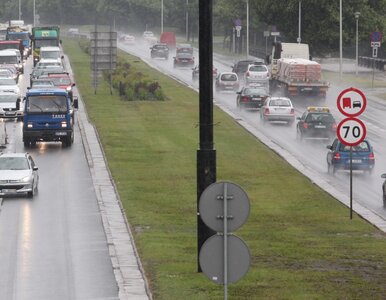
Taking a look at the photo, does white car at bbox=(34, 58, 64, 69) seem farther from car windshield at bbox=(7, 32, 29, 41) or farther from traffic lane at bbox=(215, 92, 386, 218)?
car windshield at bbox=(7, 32, 29, 41)

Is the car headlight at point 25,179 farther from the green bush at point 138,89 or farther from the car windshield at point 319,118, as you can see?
the green bush at point 138,89

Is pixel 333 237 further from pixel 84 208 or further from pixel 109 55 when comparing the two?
pixel 109 55

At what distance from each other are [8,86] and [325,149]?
86.1ft

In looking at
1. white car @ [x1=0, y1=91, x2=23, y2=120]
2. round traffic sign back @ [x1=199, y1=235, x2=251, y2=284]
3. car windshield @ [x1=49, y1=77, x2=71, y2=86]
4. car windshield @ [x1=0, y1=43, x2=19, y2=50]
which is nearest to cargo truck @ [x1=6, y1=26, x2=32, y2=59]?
car windshield @ [x1=0, y1=43, x2=19, y2=50]

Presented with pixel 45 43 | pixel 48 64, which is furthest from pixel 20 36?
pixel 48 64

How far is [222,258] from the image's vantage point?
15375 millimetres

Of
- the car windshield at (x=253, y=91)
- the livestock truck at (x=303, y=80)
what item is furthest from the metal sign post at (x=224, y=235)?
the livestock truck at (x=303, y=80)

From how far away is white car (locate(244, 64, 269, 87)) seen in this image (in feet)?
292

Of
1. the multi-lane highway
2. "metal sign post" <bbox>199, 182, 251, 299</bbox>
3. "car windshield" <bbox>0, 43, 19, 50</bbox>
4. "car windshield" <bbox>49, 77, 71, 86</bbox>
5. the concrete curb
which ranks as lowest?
the multi-lane highway

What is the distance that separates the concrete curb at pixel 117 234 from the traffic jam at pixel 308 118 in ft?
17.5

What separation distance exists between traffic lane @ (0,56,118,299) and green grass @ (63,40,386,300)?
3.09 ft

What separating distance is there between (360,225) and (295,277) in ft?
26.4

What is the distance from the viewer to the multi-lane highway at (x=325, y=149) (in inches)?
1439

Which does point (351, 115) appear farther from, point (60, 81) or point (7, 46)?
point (7, 46)
